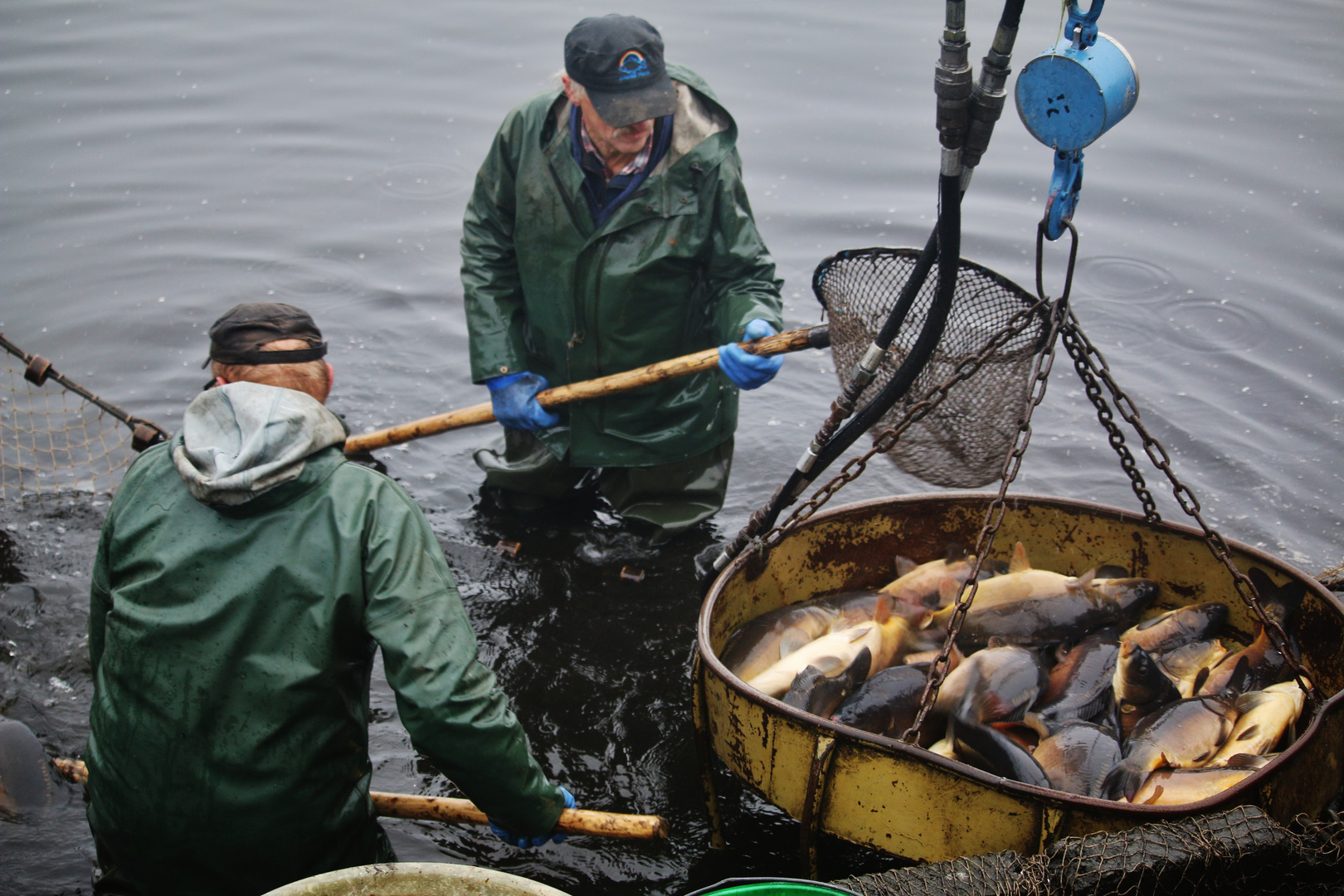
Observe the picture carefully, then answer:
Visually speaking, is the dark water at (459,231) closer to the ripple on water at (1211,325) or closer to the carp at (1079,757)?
the ripple on water at (1211,325)

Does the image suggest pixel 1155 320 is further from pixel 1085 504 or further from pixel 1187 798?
pixel 1187 798

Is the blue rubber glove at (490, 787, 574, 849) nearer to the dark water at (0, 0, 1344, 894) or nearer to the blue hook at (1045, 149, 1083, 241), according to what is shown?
the dark water at (0, 0, 1344, 894)

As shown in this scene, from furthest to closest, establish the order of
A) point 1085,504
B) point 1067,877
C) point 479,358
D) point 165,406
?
point 165,406
point 479,358
point 1085,504
point 1067,877

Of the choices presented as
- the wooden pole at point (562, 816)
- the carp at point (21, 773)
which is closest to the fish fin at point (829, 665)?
the wooden pole at point (562, 816)

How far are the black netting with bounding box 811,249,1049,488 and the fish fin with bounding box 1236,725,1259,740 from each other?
1202mm

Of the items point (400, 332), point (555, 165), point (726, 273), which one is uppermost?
point (555, 165)

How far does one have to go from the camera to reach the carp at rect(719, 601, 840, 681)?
3.58 metres

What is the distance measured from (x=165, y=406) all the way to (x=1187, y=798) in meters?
6.04

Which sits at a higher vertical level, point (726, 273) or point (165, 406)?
point (726, 273)

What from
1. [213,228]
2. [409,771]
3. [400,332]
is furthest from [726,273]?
[213,228]

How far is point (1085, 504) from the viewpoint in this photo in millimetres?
3852

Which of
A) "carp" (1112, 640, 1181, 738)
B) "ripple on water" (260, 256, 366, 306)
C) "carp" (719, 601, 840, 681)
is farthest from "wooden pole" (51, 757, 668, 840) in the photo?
"ripple on water" (260, 256, 366, 306)

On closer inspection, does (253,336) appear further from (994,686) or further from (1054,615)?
(1054,615)

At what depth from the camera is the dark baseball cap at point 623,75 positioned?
4031 millimetres
